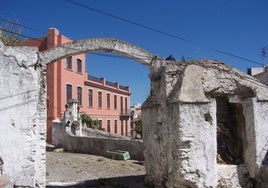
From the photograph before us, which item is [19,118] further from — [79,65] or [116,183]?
[79,65]

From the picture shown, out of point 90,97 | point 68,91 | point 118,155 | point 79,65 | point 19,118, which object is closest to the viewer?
point 19,118

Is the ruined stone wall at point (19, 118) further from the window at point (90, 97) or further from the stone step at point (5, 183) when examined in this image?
the window at point (90, 97)

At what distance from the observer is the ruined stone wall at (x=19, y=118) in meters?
7.77

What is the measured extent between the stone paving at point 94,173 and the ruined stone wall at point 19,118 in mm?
2387

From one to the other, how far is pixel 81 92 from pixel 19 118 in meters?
24.4

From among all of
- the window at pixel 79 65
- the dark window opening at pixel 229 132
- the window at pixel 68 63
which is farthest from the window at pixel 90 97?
the dark window opening at pixel 229 132

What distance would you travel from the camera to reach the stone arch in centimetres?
945

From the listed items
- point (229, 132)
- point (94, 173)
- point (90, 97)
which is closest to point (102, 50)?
point (229, 132)

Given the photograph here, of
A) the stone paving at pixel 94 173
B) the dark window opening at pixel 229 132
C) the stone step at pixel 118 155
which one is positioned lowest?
the stone paving at pixel 94 173

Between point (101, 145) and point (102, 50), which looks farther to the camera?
point (101, 145)

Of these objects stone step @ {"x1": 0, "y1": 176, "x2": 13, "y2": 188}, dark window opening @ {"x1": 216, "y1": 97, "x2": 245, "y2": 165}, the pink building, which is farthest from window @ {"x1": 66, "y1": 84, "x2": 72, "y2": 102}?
stone step @ {"x1": 0, "y1": 176, "x2": 13, "y2": 188}

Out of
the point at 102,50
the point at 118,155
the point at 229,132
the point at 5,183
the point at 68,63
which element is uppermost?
the point at 68,63

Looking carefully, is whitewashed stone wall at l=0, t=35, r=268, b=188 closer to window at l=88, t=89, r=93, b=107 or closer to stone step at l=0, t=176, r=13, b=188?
stone step at l=0, t=176, r=13, b=188

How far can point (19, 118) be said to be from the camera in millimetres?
7871
